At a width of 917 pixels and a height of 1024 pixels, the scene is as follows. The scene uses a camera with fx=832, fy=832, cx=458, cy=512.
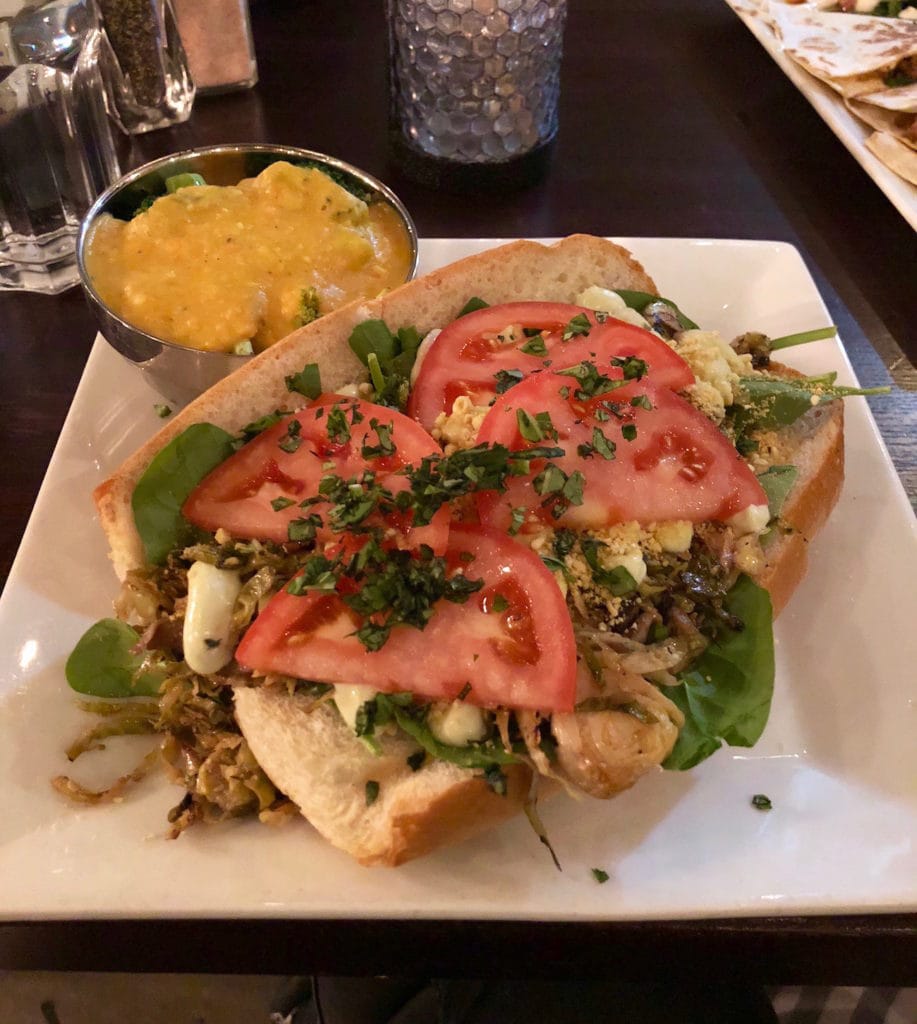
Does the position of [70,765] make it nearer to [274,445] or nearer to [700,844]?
[274,445]

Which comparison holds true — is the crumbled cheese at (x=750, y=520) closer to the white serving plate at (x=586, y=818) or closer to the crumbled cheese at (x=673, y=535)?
the crumbled cheese at (x=673, y=535)

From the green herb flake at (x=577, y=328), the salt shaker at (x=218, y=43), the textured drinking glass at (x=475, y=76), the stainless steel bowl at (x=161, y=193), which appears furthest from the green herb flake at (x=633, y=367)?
the salt shaker at (x=218, y=43)

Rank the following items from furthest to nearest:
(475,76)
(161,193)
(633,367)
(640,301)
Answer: (475,76) → (161,193) → (640,301) → (633,367)

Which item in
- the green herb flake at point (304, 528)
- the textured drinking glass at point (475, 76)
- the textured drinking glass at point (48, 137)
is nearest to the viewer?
the green herb flake at point (304, 528)

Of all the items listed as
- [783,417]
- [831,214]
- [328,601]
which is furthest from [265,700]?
[831,214]

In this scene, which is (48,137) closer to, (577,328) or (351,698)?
(577,328)

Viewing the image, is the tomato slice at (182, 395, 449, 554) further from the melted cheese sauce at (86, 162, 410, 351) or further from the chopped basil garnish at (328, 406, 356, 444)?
the melted cheese sauce at (86, 162, 410, 351)

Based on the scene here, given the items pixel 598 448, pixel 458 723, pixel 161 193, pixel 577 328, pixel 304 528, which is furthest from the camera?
pixel 161 193

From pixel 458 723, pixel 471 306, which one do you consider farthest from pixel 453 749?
pixel 471 306

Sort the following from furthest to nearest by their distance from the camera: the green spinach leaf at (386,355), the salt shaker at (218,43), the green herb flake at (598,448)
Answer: the salt shaker at (218,43), the green spinach leaf at (386,355), the green herb flake at (598,448)
